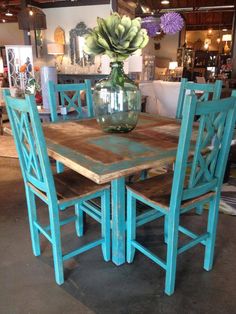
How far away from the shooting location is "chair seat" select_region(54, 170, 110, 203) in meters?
1.69

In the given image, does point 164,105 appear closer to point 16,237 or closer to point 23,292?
point 16,237

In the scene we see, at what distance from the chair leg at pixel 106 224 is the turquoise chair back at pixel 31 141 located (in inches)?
13.6

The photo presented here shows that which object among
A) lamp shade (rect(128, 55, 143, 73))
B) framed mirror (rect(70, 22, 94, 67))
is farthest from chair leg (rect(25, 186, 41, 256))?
framed mirror (rect(70, 22, 94, 67))

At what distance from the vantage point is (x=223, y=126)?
150 cm

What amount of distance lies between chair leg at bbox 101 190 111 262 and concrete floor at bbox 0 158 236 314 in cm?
7

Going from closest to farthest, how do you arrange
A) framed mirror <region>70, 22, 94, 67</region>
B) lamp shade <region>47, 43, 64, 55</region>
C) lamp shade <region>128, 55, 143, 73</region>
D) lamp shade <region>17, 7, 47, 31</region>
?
1. lamp shade <region>128, 55, 143, 73</region>
2. lamp shade <region>17, 7, 47, 31</region>
3. lamp shade <region>47, 43, 64, 55</region>
4. framed mirror <region>70, 22, 94, 67</region>

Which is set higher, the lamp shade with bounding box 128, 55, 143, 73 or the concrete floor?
the lamp shade with bounding box 128, 55, 143, 73

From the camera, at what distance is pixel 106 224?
1858 millimetres

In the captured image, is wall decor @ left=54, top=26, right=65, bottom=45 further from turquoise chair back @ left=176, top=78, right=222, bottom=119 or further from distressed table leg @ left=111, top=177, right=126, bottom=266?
distressed table leg @ left=111, top=177, right=126, bottom=266

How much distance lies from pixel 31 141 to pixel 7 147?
3191mm

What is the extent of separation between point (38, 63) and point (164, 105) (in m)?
3.75

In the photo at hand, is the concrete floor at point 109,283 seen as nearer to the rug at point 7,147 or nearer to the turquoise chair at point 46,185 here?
the turquoise chair at point 46,185

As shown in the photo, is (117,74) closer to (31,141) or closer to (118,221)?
(31,141)

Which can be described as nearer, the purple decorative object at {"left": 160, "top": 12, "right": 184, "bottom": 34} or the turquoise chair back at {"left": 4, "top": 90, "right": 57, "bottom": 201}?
the turquoise chair back at {"left": 4, "top": 90, "right": 57, "bottom": 201}
